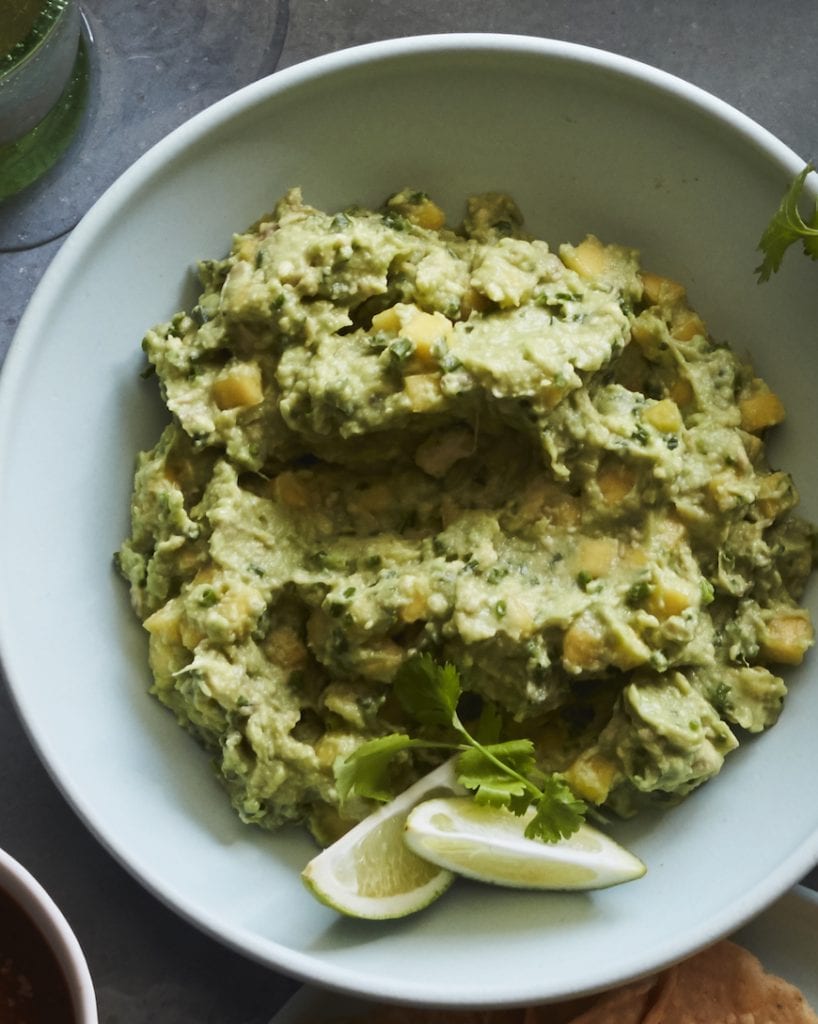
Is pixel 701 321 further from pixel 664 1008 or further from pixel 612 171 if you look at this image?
pixel 664 1008

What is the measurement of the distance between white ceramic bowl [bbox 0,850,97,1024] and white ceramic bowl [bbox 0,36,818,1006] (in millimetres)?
113

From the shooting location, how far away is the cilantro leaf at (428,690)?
1.66 metres

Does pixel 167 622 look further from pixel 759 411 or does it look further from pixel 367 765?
pixel 759 411

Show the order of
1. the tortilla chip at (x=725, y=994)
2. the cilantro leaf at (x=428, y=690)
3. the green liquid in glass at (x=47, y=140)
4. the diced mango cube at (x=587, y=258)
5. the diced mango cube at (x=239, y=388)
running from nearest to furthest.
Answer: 1. the cilantro leaf at (x=428, y=690)
2. the diced mango cube at (x=239, y=388)
3. the diced mango cube at (x=587, y=258)
4. the tortilla chip at (x=725, y=994)
5. the green liquid in glass at (x=47, y=140)

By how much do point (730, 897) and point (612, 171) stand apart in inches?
41.4

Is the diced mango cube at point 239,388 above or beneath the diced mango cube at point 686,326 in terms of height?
beneath

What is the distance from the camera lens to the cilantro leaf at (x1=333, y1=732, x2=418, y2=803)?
5.47 feet

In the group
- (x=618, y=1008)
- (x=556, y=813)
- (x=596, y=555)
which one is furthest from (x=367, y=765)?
(x=618, y=1008)

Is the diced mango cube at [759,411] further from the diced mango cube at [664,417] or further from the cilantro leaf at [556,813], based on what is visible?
the cilantro leaf at [556,813]

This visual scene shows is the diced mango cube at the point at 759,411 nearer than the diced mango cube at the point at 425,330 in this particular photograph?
No

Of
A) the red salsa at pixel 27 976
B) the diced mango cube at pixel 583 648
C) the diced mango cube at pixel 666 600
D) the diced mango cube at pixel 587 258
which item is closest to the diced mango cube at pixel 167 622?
the red salsa at pixel 27 976

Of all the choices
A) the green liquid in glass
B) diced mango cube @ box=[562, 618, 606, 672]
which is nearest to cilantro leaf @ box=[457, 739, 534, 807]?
diced mango cube @ box=[562, 618, 606, 672]

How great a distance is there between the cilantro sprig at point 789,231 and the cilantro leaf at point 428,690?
720 mm

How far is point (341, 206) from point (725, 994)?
136 centimetres
